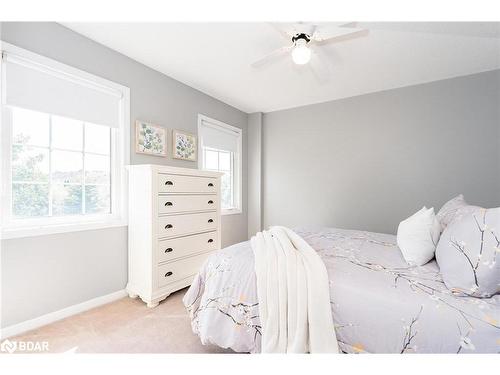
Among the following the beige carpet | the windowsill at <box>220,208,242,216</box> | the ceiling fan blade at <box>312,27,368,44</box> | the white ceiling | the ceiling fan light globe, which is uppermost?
the white ceiling

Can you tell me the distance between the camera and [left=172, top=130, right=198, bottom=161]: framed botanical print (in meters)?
2.89

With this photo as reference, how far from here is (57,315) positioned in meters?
1.89

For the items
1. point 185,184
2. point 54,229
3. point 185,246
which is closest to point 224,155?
point 185,184

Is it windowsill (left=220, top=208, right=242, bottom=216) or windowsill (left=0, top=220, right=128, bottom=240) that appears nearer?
windowsill (left=0, top=220, right=128, bottom=240)

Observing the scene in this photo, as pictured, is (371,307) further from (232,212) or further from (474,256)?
(232,212)

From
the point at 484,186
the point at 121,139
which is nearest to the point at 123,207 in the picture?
the point at 121,139

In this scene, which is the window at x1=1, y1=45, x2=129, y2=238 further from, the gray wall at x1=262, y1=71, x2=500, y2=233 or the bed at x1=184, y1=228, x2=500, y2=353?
the gray wall at x1=262, y1=71, x2=500, y2=233

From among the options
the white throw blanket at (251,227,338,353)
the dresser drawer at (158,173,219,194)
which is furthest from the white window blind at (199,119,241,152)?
the white throw blanket at (251,227,338,353)

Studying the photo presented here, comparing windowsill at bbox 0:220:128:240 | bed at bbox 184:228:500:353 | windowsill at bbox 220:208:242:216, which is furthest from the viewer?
windowsill at bbox 220:208:242:216

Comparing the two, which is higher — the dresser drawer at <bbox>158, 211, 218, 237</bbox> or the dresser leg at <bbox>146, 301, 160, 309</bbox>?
the dresser drawer at <bbox>158, 211, 218, 237</bbox>

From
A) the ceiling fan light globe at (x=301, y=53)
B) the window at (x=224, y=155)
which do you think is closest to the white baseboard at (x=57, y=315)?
the window at (x=224, y=155)

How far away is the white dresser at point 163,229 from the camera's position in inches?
84.5

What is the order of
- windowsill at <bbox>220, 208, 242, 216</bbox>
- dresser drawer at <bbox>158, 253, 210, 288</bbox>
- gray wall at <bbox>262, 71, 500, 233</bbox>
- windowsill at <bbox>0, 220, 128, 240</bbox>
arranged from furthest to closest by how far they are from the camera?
windowsill at <bbox>220, 208, 242, 216</bbox> < gray wall at <bbox>262, 71, 500, 233</bbox> < dresser drawer at <bbox>158, 253, 210, 288</bbox> < windowsill at <bbox>0, 220, 128, 240</bbox>
